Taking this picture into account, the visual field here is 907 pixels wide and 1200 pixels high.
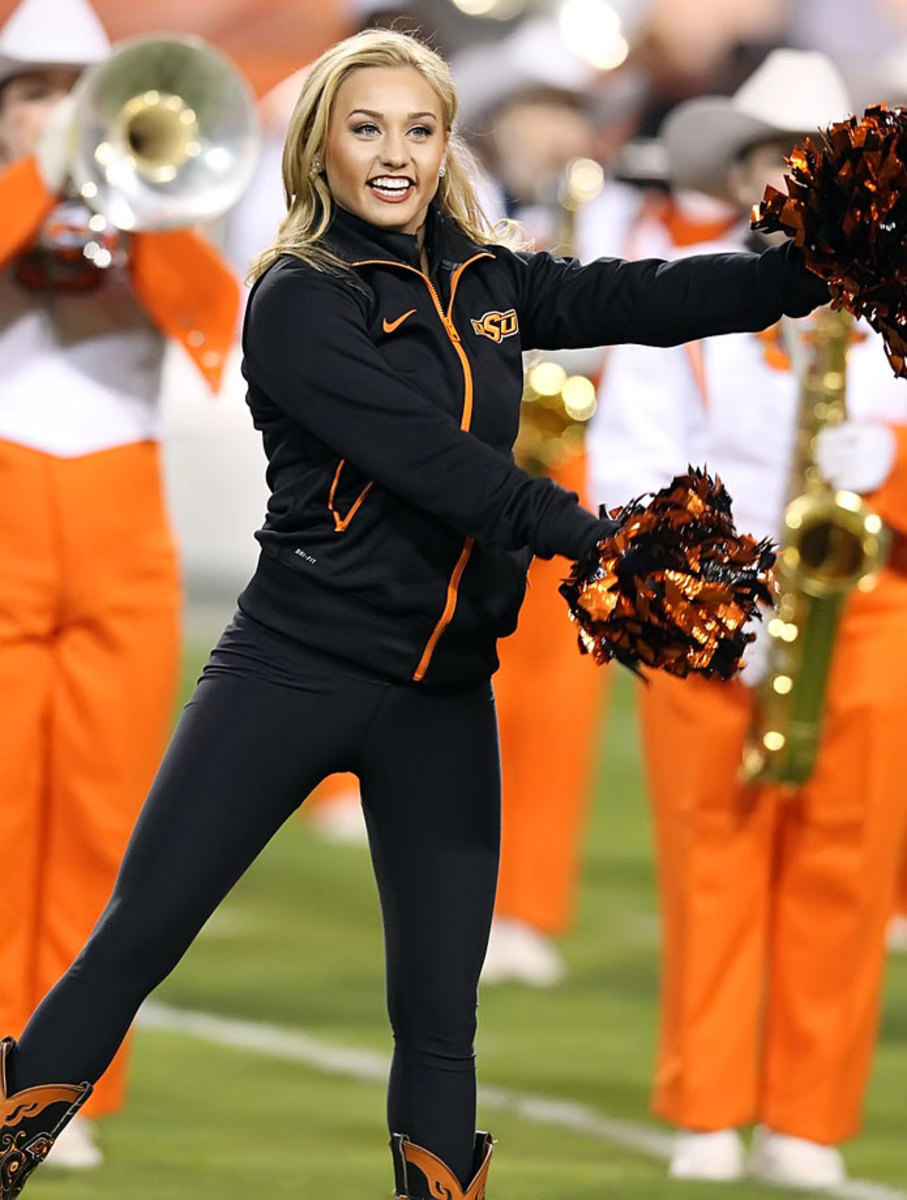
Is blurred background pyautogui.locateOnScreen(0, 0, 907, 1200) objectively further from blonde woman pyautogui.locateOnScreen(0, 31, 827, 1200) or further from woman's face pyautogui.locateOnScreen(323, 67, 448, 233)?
woman's face pyautogui.locateOnScreen(323, 67, 448, 233)

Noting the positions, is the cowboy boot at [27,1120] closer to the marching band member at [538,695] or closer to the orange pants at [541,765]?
the marching band member at [538,695]

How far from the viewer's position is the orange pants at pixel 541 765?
704cm

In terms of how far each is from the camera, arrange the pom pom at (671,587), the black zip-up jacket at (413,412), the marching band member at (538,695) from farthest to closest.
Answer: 1. the marching band member at (538,695)
2. the black zip-up jacket at (413,412)
3. the pom pom at (671,587)

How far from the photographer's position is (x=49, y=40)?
489cm

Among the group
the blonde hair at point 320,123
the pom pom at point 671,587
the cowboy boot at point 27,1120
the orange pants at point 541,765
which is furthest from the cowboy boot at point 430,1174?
the orange pants at point 541,765

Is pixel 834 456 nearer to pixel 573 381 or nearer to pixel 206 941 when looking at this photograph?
pixel 573 381

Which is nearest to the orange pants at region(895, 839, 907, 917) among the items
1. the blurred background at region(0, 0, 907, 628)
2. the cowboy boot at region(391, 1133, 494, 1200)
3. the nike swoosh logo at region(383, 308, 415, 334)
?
the blurred background at region(0, 0, 907, 628)

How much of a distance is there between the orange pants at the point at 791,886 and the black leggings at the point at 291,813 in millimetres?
1235

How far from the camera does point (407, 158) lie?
139 inches

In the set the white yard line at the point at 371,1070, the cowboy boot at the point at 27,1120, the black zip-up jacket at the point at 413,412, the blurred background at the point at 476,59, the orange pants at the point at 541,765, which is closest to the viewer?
the black zip-up jacket at the point at 413,412

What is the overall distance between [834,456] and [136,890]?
1.72m

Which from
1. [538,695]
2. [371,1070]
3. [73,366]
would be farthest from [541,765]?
[73,366]

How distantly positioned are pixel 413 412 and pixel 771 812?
1726 millimetres

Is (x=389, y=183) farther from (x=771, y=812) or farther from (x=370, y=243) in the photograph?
(x=771, y=812)
